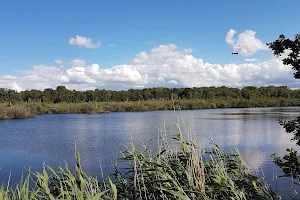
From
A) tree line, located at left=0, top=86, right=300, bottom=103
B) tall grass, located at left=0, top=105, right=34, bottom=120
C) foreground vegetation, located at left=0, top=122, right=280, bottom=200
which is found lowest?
tall grass, located at left=0, top=105, right=34, bottom=120

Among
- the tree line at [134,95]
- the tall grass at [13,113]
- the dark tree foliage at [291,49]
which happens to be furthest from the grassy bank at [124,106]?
the dark tree foliage at [291,49]

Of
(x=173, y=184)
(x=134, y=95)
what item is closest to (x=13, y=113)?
(x=173, y=184)

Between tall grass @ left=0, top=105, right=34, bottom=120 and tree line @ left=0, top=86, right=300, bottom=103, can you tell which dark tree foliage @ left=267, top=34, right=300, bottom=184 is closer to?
tall grass @ left=0, top=105, right=34, bottom=120

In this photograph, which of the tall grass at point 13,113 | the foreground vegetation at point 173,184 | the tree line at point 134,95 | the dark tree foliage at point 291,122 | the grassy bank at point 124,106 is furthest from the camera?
the tree line at point 134,95

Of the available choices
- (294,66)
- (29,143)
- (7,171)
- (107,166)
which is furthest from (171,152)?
(29,143)

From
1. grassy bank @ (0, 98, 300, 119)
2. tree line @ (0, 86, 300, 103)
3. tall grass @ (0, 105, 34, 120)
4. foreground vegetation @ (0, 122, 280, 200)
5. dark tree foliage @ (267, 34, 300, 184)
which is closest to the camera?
foreground vegetation @ (0, 122, 280, 200)

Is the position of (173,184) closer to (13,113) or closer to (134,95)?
(13,113)

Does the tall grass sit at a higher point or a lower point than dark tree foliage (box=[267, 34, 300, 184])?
lower

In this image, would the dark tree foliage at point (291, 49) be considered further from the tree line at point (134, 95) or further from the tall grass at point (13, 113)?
the tree line at point (134, 95)

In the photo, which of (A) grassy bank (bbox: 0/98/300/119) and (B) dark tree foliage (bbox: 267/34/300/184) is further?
(A) grassy bank (bbox: 0/98/300/119)

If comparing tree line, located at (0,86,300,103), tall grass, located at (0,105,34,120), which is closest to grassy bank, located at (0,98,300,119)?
tall grass, located at (0,105,34,120)

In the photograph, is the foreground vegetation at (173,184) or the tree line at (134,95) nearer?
Answer: the foreground vegetation at (173,184)

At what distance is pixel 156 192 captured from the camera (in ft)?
11.8

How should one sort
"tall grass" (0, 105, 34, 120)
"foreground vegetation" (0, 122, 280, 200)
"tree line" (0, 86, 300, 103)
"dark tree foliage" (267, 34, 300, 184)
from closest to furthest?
"foreground vegetation" (0, 122, 280, 200) → "dark tree foliage" (267, 34, 300, 184) → "tall grass" (0, 105, 34, 120) → "tree line" (0, 86, 300, 103)
